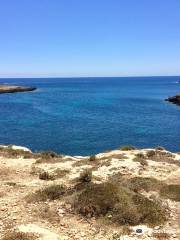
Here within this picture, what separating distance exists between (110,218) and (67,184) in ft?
16.8

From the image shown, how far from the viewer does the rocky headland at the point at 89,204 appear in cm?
1414

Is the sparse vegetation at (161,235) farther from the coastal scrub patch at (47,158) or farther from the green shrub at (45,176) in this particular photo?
the coastal scrub patch at (47,158)

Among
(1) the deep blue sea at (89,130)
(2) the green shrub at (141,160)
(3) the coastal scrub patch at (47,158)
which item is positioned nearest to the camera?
(2) the green shrub at (141,160)

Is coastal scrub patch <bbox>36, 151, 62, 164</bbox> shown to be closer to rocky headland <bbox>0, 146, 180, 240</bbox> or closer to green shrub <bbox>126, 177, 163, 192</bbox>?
rocky headland <bbox>0, 146, 180, 240</bbox>

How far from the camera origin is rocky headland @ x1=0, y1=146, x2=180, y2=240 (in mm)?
14141

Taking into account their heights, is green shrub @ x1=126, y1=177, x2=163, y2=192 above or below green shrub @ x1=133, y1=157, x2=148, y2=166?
above

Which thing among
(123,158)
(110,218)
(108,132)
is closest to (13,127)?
(108,132)

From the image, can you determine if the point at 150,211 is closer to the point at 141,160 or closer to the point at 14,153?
the point at 141,160

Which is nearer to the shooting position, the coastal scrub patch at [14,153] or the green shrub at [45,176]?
the green shrub at [45,176]

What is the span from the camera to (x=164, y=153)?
101 feet

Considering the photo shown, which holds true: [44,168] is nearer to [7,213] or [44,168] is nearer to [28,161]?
[28,161]

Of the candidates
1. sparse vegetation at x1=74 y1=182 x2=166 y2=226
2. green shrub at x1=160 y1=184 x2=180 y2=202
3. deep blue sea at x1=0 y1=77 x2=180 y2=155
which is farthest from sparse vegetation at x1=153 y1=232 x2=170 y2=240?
deep blue sea at x1=0 y1=77 x2=180 y2=155

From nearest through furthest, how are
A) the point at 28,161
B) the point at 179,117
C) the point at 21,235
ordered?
the point at 21,235, the point at 28,161, the point at 179,117

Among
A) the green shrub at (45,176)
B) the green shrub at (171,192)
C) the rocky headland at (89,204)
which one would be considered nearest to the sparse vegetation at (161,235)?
the rocky headland at (89,204)
